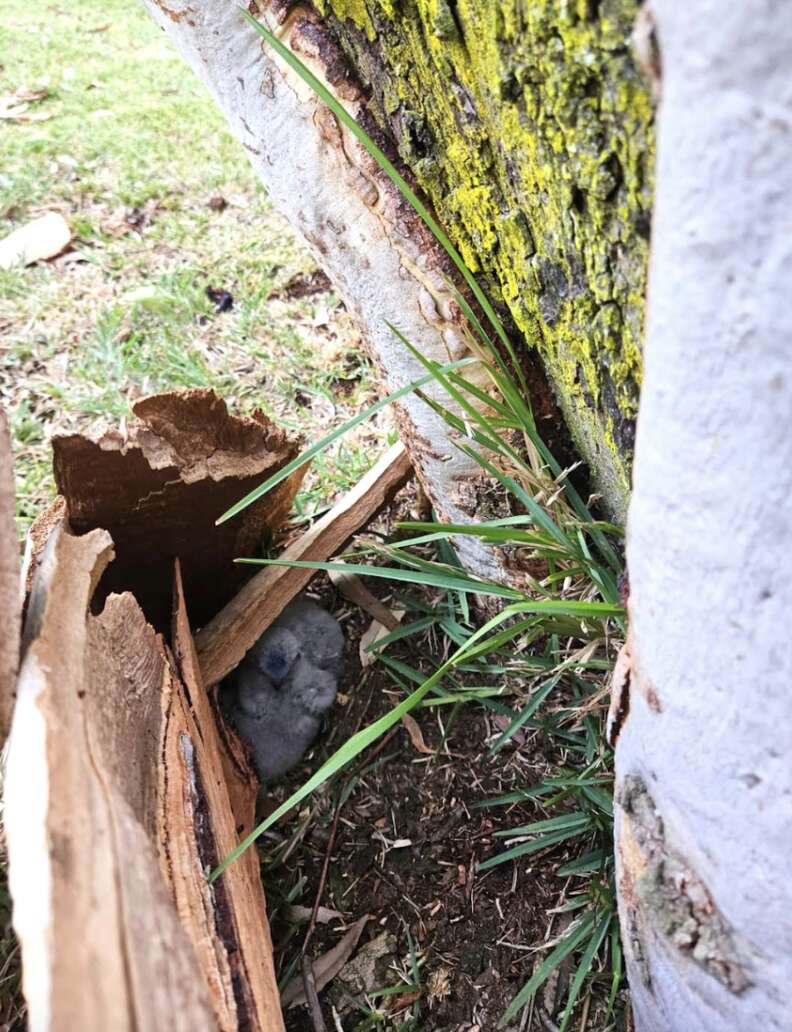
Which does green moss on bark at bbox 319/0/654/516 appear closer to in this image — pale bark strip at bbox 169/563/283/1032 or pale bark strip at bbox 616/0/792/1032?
pale bark strip at bbox 616/0/792/1032

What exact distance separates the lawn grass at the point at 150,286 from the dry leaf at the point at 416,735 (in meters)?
0.60

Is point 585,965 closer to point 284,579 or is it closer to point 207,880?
point 207,880

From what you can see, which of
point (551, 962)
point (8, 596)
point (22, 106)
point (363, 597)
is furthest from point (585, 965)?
point (22, 106)

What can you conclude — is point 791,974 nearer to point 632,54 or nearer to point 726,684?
point 726,684

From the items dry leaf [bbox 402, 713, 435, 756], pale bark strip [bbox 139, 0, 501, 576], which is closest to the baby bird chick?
dry leaf [bbox 402, 713, 435, 756]

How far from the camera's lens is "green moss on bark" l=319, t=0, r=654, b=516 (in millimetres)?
842

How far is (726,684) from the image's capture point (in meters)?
0.72

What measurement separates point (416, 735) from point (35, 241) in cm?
232

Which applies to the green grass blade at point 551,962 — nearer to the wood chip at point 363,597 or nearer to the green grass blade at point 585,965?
the green grass blade at point 585,965

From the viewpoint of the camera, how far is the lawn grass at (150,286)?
2.50m

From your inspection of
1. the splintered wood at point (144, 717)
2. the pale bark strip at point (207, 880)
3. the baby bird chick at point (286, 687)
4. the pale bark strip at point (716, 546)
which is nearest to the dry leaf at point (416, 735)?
the baby bird chick at point (286, 687)

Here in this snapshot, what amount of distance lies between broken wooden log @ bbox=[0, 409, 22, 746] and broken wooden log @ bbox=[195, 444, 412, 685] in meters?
0.76

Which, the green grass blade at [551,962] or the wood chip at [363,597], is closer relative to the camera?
the green grass blade at [551,962]

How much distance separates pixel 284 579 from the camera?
175 centimetres
